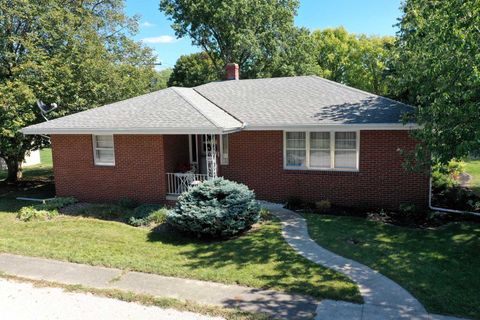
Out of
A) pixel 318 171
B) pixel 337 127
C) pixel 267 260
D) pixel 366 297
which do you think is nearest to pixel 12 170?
pixel 318 171

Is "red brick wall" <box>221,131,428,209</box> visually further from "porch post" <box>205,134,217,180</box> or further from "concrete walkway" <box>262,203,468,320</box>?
"concrete walkway" <box>262,203,468,320</box>

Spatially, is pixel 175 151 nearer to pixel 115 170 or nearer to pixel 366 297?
pixel 115 170

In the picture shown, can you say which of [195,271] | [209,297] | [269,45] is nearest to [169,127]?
[195,271]

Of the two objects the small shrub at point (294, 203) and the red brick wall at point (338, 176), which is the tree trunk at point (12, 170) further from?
the small shrub at point (294, 203)

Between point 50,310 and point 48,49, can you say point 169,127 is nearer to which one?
point 50,310

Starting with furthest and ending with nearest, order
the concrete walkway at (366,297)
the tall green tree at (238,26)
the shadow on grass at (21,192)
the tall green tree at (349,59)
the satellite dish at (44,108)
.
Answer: the tall green tree at (349,59), the tall green tree at (238,26), the satellite dish at (44,108), the shadow on grass at (21,192), the concrete walkway at (366,297)

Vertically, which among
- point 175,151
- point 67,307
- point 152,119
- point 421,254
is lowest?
point 67,307

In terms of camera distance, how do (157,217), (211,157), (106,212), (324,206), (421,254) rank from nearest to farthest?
(421,254) → (157,217) → (324,206) → (106,212) → (211,157)

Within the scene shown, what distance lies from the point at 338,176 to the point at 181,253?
20.7 feet

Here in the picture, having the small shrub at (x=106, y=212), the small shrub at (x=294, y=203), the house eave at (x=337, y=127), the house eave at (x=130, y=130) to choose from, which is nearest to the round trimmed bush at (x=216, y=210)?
the house eave at (x=130, y=130)

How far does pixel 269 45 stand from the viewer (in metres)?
31.9

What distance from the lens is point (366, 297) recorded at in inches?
269

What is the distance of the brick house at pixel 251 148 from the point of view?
1257 centimetres

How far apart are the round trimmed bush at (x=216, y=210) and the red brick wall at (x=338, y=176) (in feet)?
9.91
